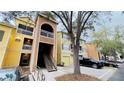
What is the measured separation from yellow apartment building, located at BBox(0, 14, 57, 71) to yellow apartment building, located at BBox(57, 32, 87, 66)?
0.24ft

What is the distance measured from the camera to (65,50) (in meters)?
2.60

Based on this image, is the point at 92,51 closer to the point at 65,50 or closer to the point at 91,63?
the point at 91,63

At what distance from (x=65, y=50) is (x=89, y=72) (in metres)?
0.55

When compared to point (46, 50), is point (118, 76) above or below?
below

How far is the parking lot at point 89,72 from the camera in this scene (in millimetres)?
2398

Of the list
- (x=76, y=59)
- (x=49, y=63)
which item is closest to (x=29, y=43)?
(x=49, y=63)

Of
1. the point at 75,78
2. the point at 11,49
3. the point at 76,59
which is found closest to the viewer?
the point at 11,49

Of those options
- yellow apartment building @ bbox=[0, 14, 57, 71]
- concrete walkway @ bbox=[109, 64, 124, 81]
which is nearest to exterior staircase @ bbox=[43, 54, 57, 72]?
yellow apartment building @ bbox=[0, 14, 57, 71]

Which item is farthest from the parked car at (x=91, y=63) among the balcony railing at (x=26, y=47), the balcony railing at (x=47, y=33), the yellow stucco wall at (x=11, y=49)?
the yellow stucco wall at (x=11, y=49)

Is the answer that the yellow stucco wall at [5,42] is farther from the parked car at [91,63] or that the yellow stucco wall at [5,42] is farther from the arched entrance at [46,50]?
the parked car at [91,63]

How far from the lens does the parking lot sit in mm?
2398

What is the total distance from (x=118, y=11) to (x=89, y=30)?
56cm

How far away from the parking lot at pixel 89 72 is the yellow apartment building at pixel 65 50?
0.12m
